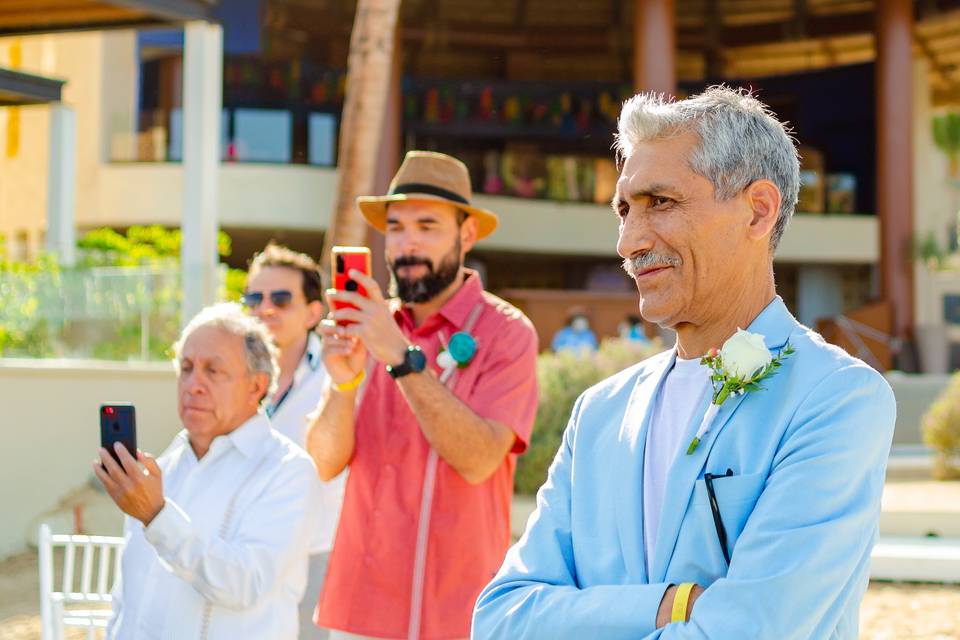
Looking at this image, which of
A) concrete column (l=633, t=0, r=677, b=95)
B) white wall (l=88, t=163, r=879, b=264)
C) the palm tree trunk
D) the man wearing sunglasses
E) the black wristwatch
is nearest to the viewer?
the black wristwatch

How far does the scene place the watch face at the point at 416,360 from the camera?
317 centimetres

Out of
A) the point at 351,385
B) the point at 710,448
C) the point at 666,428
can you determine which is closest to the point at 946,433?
the point at 351,385

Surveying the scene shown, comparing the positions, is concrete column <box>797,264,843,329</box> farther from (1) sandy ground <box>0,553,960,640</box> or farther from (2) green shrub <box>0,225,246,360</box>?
(1) sandy ground <box>0,553,960,640</box>

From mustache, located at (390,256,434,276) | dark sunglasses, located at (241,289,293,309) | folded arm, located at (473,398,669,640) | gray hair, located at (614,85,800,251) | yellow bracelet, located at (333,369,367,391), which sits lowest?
folded arm, located at (473,398,669,640)

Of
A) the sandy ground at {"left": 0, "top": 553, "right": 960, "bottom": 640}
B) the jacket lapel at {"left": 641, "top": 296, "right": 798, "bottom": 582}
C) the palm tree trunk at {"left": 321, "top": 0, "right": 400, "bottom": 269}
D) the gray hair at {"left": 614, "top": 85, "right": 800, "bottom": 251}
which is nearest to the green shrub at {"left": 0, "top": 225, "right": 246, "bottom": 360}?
the palm tree trunk at {"left": 321, "top": 0, "right": 400, "bottom": 269}

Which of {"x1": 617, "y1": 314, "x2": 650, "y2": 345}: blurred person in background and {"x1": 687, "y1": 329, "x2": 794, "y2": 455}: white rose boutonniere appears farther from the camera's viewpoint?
{"x1": 617, "y1": 314, "x2": 650, "y2": 345}: blurred person in background

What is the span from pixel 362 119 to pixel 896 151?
50.2ft

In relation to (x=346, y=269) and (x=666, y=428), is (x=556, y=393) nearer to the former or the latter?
(x=346, y=269)

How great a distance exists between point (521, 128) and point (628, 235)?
27530 mm

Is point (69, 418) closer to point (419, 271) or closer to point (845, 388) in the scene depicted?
point (419, 271)

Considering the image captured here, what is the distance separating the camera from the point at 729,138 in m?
1.95

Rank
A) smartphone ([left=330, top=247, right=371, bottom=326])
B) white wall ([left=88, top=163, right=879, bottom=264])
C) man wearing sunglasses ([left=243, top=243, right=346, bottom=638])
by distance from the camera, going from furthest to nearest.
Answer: white wall ([left=88, top=163, right=879, bottom=264]), man wearing sunglasses ([left=243, top=243, right=346, bottom=638]), smartphone ([left=330, top=247, right=371, bottom=326])

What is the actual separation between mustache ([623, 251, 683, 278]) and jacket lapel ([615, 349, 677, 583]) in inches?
7.7

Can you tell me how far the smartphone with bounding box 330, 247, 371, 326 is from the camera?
3268mm
